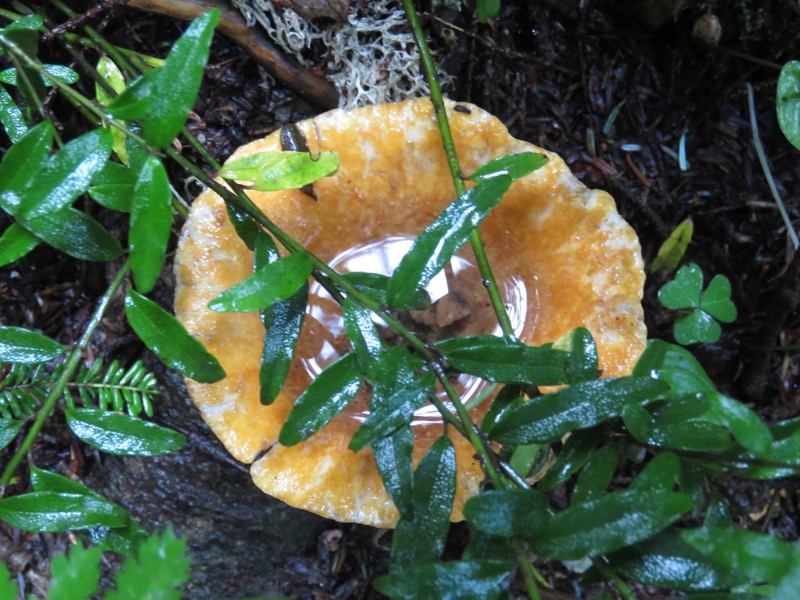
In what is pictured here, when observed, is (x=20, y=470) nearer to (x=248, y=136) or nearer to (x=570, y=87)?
(x=248, y=136)

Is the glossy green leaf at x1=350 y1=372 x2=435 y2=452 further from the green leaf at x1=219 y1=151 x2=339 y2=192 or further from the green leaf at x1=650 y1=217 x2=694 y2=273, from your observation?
the green leaf at x1=650 y1=217 x2=694 y2=273

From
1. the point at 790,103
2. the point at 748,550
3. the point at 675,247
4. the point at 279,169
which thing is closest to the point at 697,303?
the point at 675,247

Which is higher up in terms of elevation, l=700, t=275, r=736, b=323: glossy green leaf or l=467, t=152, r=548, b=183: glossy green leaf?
l=467, t=152, r=548, b=183: glossy green leaf

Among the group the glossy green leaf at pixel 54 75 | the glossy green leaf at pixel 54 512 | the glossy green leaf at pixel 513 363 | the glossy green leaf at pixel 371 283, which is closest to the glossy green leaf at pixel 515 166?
the glossy green leaf at pixel 371 283

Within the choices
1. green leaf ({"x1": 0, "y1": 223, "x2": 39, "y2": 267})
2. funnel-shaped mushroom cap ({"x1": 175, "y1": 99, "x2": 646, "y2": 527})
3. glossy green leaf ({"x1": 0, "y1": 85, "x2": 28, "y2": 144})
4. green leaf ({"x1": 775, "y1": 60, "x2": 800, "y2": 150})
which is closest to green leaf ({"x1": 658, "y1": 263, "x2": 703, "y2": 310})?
funnel-shaped mushroom cap ({"x1": 175, "y1": 99, "x2": 646, "y2": 527})

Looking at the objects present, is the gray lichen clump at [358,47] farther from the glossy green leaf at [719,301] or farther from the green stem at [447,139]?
the glossy green leaf at [719,301]
